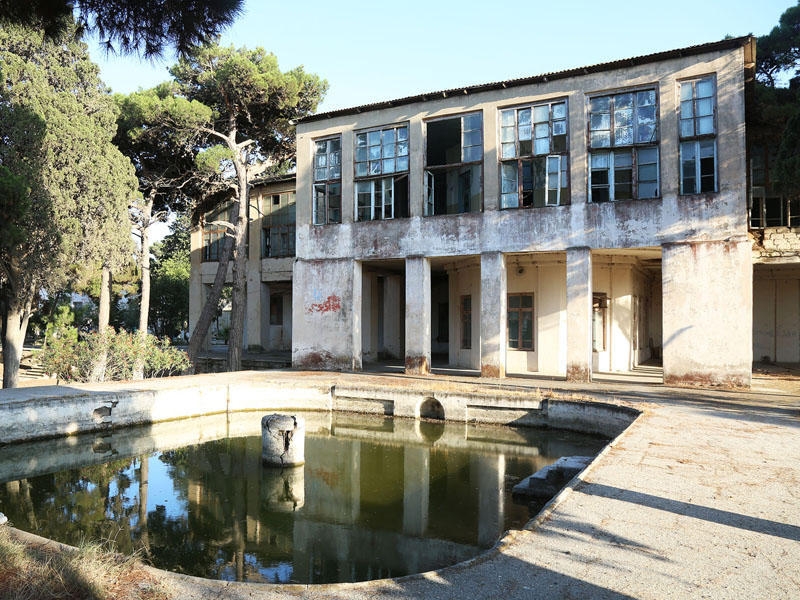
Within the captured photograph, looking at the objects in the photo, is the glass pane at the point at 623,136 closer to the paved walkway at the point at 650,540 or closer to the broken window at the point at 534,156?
the broken window at the point at 534,156

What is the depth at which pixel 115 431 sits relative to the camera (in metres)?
11.8

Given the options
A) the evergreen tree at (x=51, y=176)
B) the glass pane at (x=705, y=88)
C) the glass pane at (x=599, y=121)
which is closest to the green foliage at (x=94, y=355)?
the evergreen tree at (x=51, y=176)

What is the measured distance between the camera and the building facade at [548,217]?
1402 cm

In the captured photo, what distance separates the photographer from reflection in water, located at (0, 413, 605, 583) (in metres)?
6.10

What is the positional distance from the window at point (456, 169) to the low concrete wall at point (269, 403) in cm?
567

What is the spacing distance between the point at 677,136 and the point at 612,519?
40.0 feet

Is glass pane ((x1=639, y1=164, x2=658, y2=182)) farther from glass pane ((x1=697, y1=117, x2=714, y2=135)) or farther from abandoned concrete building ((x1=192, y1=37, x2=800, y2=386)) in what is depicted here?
glass pane ((x1=697, y1=117, x2=714, y2=135))

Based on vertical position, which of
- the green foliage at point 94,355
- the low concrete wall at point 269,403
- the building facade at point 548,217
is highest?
the building facade at point 548,217

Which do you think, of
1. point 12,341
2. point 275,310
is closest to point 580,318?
point 12,341

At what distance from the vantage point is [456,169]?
57.4 ft

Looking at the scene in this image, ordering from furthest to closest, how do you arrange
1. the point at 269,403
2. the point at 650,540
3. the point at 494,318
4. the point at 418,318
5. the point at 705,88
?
the point at 418,318 < the point at 494,318 < the point at 269,403 < the point at 705,88 < the point at 650,540

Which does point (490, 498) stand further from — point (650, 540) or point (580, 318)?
point (580, 318)

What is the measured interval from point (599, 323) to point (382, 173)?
8.21 meters

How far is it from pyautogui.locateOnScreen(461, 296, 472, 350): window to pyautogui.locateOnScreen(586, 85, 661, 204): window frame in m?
6.05
